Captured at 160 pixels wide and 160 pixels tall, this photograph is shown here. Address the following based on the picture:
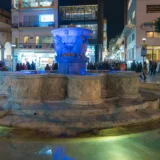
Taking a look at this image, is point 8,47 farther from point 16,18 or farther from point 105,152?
point 105,152

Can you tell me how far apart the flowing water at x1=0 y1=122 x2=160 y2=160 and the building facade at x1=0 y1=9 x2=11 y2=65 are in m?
35.6

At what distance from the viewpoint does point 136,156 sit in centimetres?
477

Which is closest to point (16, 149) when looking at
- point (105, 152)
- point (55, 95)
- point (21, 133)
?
point (21, 133)

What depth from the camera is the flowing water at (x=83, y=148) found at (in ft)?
15.5

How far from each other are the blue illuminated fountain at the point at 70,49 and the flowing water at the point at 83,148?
5401 mm

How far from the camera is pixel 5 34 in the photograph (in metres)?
42.8

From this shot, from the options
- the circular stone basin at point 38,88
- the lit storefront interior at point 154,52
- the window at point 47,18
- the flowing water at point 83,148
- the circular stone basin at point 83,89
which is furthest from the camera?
the window at point 47,18

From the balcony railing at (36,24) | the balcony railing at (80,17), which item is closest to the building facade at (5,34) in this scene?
the balcony railing at (36,24)

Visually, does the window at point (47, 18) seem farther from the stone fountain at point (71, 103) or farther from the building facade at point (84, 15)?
the stone fountain at point (71, 103)

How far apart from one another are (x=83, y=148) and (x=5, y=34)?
40.3 m

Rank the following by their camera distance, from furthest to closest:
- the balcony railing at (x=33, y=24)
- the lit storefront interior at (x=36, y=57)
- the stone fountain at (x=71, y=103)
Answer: the balcony railing at (x=33, y=24)
the lit storefront interior at (x=36, y=57)
the stone fountain at (x=71, y=103)

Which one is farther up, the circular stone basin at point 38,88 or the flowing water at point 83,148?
the circular stone basin at point 38,88

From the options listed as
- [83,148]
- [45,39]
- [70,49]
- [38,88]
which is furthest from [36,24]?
[83,148]

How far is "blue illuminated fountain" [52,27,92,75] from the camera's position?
11.1 meters
